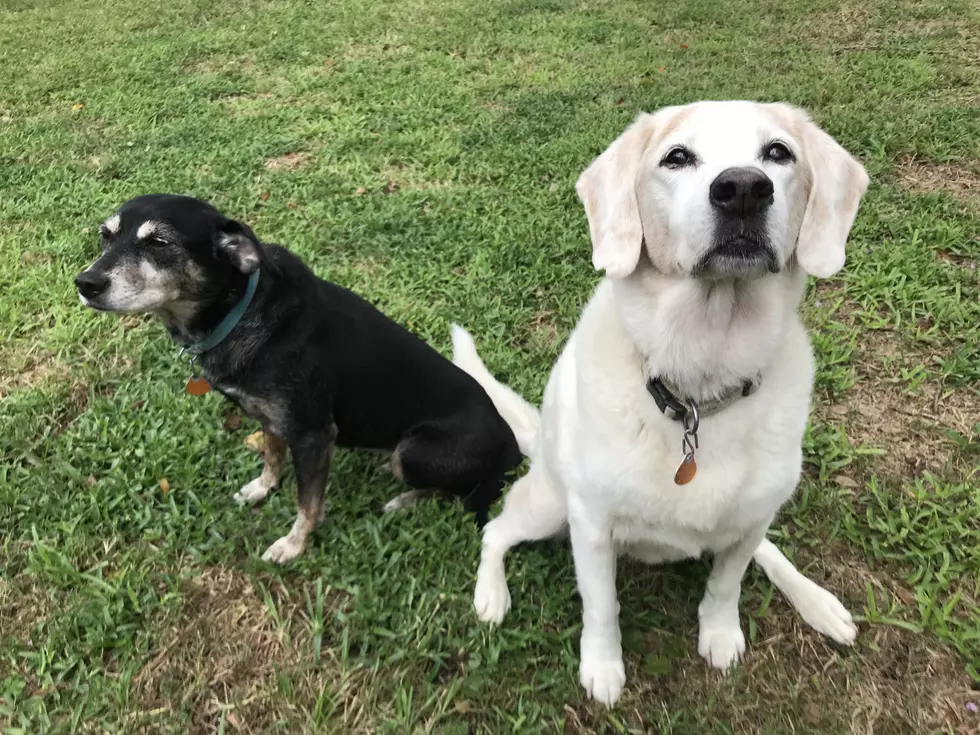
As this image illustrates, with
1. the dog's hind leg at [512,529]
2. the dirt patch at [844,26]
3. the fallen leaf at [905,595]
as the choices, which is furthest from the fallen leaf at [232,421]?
the dirt patch at [844,26]

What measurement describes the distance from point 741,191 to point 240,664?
229cm

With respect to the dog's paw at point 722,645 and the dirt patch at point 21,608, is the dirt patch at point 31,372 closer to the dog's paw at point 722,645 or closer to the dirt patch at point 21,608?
the dirt patch at point 21,608

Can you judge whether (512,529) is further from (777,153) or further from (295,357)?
(777,153)

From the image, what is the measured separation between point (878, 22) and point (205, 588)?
30.5 feet

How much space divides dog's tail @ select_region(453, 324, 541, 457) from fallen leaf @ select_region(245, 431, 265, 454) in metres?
1.05

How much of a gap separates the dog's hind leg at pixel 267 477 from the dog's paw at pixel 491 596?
3.65ft

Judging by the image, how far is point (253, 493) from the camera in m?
3.10

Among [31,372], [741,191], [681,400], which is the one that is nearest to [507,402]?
[681,400]

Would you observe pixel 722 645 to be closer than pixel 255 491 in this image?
Yes

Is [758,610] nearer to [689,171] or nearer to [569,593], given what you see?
[569,593]

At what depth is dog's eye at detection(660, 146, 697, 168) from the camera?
74.5 inches

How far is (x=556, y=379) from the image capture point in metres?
2.48

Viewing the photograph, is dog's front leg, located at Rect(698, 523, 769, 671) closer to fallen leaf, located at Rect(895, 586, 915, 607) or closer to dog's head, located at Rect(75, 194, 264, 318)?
fallen leaf, located at Rect(895, 586, 915, 607)

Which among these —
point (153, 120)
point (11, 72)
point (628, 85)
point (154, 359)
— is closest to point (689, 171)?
point (154, 359)
